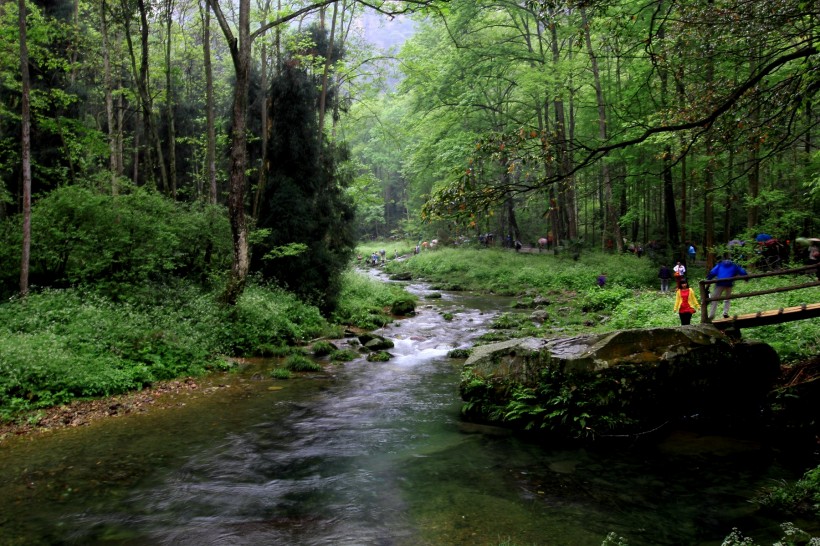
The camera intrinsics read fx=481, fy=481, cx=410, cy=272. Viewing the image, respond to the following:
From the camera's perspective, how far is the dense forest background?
22.1ft

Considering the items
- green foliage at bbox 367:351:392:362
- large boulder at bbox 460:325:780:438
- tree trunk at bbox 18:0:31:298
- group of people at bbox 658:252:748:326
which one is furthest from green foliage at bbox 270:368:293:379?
group of people at bbox 658:252:748:326

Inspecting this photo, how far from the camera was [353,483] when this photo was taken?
6.98 metres

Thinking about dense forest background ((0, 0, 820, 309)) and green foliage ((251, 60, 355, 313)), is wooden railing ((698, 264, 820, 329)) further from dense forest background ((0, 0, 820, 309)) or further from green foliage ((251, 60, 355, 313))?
green foliage ((251, 60, 355, 313))

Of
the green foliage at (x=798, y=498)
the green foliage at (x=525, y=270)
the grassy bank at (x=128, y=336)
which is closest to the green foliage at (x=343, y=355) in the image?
the grassy bank at (x=128, y=336)

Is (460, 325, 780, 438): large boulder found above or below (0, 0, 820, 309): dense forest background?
below

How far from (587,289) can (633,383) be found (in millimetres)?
16280

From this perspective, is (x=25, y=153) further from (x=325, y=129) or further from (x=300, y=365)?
(x=325, y=129)

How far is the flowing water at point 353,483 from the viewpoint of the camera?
5.59 m

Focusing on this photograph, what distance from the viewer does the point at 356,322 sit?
1952cm

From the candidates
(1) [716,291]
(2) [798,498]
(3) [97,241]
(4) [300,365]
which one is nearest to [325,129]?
(3) [97,241]

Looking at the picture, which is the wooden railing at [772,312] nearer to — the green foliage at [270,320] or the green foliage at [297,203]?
the green foliage at [270,320]

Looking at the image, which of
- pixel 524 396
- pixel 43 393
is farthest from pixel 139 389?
pixel 524 396

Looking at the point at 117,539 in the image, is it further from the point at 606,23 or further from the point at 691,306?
the point at 691,306

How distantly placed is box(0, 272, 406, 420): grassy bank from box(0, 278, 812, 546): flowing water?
1.59 m
